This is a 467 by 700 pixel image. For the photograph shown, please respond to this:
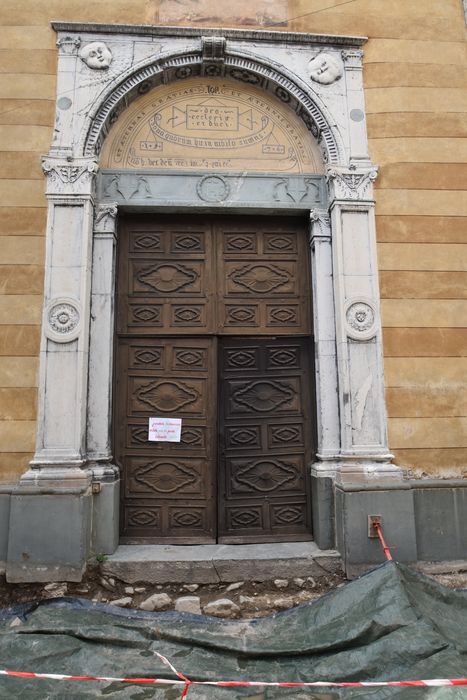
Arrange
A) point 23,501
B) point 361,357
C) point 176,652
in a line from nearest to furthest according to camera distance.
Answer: point 176,652
point 23,501
point 361,357

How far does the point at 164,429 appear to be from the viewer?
5.88 m

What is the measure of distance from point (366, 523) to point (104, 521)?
113 inches

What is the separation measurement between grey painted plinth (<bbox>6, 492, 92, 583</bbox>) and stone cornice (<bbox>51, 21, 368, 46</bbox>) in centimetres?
568

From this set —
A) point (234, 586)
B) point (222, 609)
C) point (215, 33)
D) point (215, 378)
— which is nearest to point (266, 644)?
point (222, 609)

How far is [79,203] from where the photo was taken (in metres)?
5.75

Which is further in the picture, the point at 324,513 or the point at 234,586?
the point at 324,513

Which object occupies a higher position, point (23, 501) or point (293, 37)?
point (293, 37)

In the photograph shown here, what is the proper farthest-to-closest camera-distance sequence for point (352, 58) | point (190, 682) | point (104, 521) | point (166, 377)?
point (352, 58) < point (166, 377) < point (104, 521) < point (190, 682)

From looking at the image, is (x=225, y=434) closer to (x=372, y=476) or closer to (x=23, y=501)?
(x=372, y=476)

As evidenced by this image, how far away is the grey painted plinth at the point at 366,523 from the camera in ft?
17.0

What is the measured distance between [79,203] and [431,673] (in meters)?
5.58

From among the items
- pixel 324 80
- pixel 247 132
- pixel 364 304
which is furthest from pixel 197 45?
pixel 364 304

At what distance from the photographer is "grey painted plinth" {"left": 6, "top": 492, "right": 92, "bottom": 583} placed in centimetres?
499

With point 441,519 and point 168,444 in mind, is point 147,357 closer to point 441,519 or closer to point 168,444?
point 168,444
